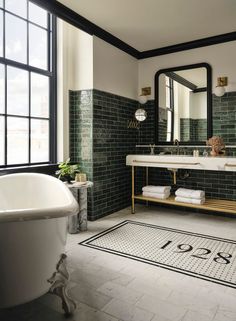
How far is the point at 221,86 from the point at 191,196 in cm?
163

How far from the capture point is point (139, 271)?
88.5 inches

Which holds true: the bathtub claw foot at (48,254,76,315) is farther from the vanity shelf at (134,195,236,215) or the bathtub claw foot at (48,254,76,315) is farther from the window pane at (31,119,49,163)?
the vanity shelf at (134,195,236,215)

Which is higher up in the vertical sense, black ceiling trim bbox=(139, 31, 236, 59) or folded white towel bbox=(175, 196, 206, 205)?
black ceiling trim bbox=(139, 31, 236, 59)

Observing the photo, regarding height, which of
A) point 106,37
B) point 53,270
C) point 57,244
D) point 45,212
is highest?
point 106,37

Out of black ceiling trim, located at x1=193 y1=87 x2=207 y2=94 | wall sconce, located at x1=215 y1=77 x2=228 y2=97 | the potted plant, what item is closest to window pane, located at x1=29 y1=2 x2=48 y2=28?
the potted plant

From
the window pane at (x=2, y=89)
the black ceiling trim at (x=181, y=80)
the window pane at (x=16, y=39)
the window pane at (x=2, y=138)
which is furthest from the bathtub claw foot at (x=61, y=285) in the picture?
the black ceiling trim at (x=181, y=80)

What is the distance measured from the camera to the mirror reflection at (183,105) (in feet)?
13.0

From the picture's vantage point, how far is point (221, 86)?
3.78m

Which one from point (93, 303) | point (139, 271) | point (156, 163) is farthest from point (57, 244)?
point (156, 163)

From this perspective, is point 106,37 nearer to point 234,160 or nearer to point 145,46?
point 145,46

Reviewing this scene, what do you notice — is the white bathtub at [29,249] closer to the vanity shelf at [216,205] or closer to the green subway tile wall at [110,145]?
the green subway tile wall at [110,145]

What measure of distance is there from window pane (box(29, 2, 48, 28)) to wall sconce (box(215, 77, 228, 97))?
255cm

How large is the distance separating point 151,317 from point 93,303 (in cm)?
40

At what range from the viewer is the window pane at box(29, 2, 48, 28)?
3373 mm
